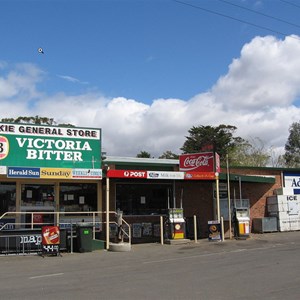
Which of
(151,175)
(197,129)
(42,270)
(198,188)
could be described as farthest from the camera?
(197,129)

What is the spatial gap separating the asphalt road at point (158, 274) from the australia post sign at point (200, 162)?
5.27 metres

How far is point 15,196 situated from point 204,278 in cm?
1285

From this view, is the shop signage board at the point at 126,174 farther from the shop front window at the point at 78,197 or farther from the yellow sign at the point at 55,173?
the shop front window at the point at 78,197

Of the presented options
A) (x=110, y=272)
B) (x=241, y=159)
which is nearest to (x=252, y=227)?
(x=110, y=272)

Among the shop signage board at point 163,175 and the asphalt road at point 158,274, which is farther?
the shop signage board at point 163,175

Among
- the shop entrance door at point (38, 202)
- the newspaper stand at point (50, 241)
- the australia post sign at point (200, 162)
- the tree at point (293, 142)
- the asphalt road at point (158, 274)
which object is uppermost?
the tree at point (293, 142)

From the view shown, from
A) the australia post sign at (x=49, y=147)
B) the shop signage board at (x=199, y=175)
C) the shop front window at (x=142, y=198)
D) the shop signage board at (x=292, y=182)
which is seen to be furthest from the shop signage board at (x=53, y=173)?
the shop signage board at (x=292, y=182)

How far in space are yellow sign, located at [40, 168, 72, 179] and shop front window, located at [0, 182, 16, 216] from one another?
263cm

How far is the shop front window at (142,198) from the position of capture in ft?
75.6

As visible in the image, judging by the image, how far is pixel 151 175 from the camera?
20688 millimetres

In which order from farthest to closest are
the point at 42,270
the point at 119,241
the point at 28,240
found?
the point at 119,241 < the point at 28,240 < the point at 42,270

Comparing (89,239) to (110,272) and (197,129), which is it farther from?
(197,129)

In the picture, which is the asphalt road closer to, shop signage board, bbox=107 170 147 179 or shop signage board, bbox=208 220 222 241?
shop signage board, bbox=208 220 222 241

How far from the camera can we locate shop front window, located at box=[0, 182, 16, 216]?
68.1 ft
